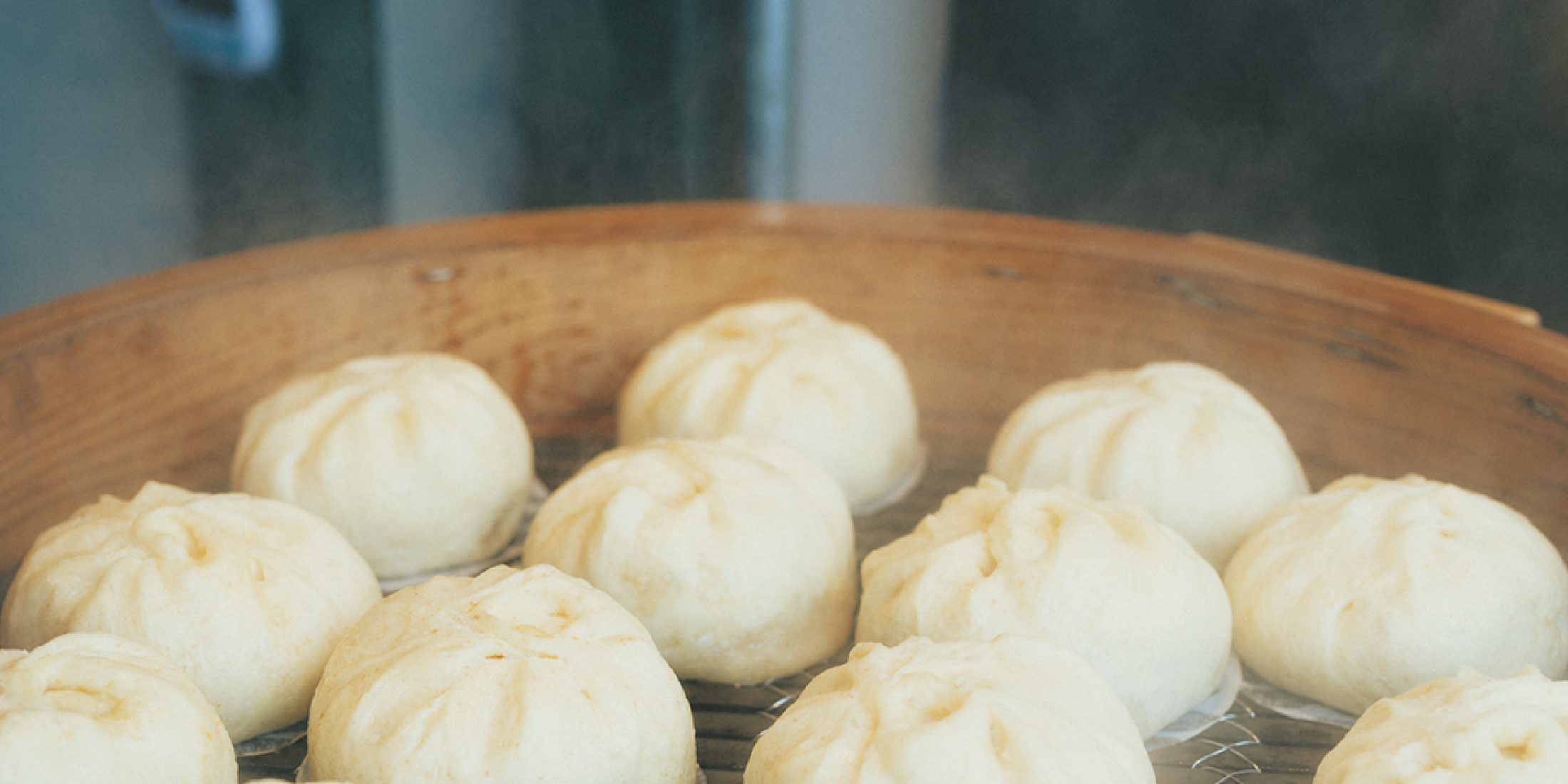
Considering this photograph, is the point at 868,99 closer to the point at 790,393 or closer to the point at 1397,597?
the point at 790,393

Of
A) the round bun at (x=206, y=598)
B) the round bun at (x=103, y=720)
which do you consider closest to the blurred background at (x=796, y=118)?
the round bun at (x=206, y=598)

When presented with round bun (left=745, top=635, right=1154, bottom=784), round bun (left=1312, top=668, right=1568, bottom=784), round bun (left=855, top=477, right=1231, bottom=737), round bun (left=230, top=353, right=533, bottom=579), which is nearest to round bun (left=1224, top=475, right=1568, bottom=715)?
round bun (left=855, top=477, right=1231, bottom=737)

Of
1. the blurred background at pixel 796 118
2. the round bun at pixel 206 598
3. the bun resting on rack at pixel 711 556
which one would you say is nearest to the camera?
the round bun at pixel 206 598

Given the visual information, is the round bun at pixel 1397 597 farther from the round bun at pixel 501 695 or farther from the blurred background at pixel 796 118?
the blurred background at pixel 796 118

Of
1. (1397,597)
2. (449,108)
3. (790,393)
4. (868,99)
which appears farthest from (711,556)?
(449,108)

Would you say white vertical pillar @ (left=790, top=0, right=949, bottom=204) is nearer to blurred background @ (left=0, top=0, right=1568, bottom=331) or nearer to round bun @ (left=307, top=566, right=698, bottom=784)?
blurred background @ (left=0, top=0, right=1568, bottom=331)

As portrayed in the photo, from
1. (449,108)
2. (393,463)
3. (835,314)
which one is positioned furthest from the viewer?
(449,108)

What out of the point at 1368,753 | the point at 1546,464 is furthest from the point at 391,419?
the point at 1546,464
